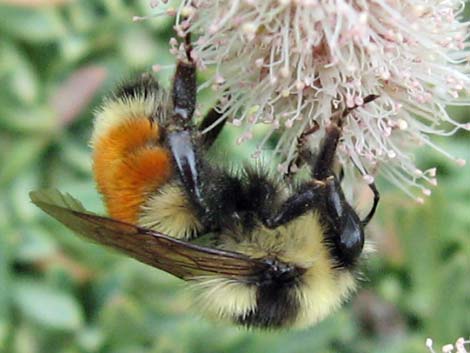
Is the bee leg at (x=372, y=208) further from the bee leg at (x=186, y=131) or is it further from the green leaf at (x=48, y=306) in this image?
the green leaf at (x=48, y=306)

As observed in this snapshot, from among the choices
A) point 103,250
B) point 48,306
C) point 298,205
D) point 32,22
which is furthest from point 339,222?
point 32,22

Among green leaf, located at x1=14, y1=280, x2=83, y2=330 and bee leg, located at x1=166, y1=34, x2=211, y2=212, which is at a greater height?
bee leg, located at x1=166, y1=34, x2=211, y2=212

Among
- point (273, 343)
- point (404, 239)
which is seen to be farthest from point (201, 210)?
point (404, 239)

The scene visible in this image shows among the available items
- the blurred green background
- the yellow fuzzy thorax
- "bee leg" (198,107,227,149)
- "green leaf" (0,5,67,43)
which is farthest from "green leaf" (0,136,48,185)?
the yellow fuzzy thorax

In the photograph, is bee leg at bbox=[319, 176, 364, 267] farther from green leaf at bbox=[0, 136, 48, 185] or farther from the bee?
green leaf at bbox=[0, 136, 48, 185]

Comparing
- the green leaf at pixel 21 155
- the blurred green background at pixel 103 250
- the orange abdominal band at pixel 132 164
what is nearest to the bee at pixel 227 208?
the orange abdominal band at pixel 132 164

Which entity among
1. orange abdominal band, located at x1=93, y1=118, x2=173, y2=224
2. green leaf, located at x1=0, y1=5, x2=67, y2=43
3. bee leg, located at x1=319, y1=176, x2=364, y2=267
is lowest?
green leaf, located at x1=0, y1=5, x2=67, y2=43

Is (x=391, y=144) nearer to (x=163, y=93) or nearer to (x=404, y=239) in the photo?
(x=163, y=93)

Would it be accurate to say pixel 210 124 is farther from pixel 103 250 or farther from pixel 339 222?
pixel 103 250
